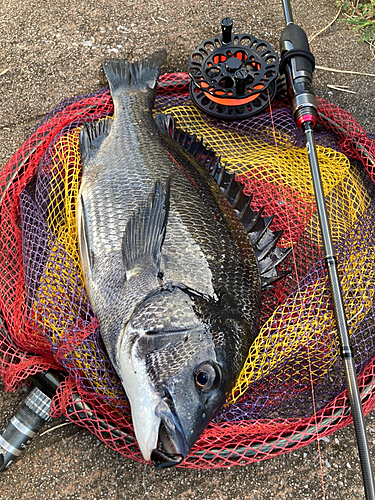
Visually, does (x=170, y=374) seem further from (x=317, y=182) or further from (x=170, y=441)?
(x=317, y=182)

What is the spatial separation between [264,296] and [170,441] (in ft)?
3.81

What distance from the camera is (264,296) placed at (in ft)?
8.34

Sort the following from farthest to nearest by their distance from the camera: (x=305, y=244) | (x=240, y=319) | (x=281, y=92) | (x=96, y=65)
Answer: (x=96, y=65) → (x=281, y=92) → (x=305, y=244) → (x=240, y=319)

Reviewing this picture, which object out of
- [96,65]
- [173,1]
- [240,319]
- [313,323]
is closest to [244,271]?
[240,319]

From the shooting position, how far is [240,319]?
202 centimetres

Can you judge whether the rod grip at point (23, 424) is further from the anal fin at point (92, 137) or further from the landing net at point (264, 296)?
the anal fin at point (92, 137)

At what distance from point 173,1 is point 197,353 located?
140 inches

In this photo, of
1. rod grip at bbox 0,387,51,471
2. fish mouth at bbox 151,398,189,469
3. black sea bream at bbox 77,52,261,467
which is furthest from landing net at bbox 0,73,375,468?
fish mouth at bbox 151,398,189,469

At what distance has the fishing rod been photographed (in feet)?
5.97

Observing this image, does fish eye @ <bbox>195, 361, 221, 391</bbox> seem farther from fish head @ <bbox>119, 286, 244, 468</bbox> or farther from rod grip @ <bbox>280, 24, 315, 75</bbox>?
rod grip @ <bbox>280, 24, 315, 75</bbox>

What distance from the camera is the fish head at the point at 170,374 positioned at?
1.66 metres

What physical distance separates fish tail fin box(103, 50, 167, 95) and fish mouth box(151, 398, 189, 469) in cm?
216

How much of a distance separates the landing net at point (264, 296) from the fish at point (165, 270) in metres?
0.19

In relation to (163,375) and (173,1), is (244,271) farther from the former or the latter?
(173,1)
